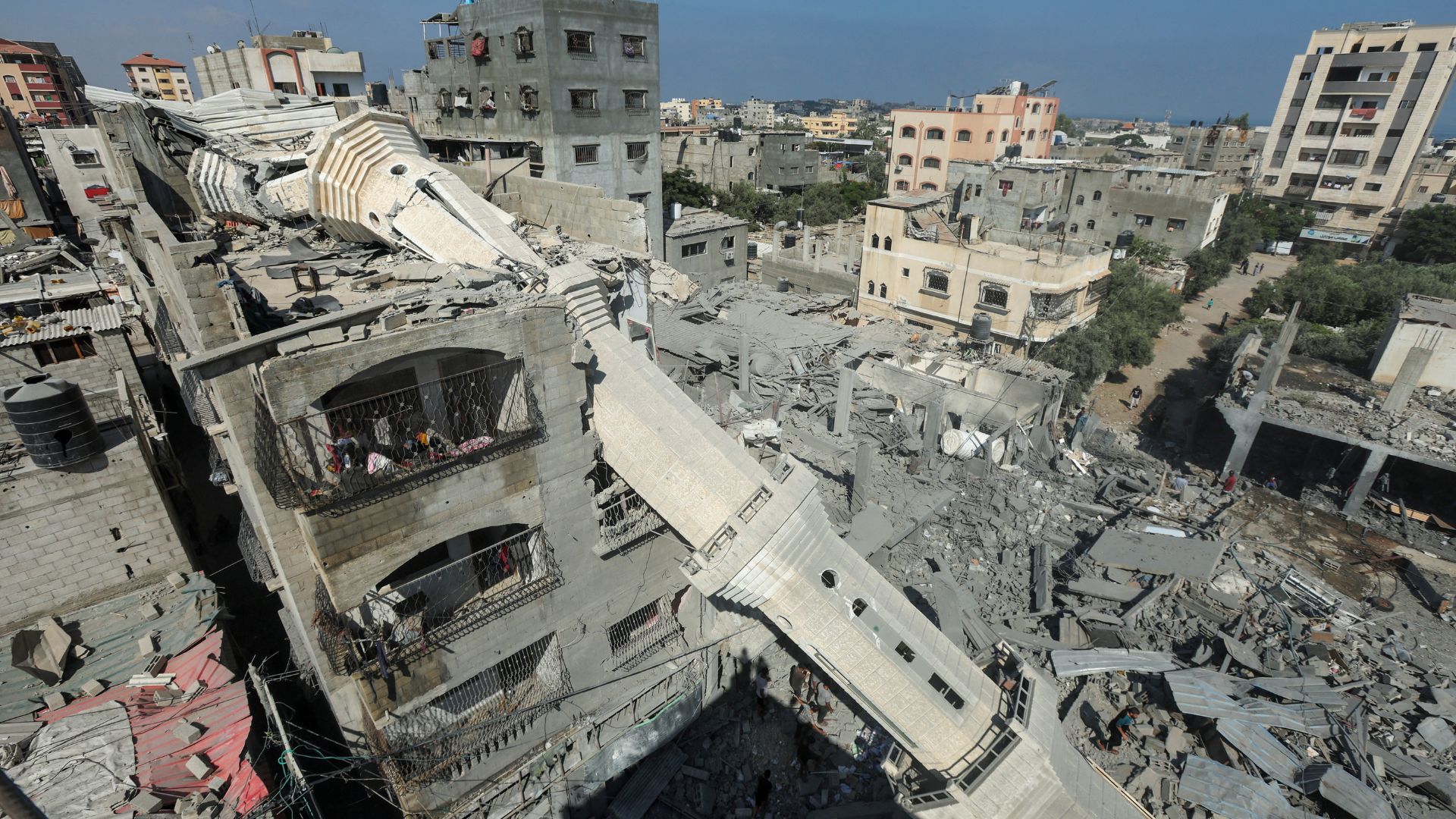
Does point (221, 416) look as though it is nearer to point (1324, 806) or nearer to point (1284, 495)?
point (1324, 806)

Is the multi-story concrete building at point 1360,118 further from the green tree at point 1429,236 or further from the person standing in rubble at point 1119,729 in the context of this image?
the person standing in rubble at point 1119,729

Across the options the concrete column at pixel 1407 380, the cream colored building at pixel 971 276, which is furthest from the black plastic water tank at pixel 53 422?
the concrete column at pixel 1407 380

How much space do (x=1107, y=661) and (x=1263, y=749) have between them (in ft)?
8.91

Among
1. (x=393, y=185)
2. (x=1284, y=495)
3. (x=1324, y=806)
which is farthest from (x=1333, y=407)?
(x=393, y=185)

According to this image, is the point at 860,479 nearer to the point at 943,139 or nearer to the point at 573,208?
the point at 573,208

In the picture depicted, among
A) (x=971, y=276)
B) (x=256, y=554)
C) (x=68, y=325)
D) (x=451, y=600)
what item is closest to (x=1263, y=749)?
(x=451, y=600)

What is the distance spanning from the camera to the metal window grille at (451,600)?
881 centimetres

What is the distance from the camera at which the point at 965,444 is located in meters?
20.5

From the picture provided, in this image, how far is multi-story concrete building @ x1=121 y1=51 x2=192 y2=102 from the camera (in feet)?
242

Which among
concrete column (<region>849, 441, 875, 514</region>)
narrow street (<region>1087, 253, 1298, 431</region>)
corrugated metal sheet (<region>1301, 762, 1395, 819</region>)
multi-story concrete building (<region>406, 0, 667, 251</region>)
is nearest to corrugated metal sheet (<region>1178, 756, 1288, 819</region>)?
corrugated metal sheet (<region>1301, 762, 1395, 819</region>)

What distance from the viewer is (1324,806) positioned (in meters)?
11.3

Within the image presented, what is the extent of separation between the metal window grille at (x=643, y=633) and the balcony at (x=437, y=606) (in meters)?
2.29

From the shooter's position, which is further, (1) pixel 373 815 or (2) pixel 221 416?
(1) pixel 373 815

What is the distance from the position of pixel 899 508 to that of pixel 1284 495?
Answer: 15.0 m
